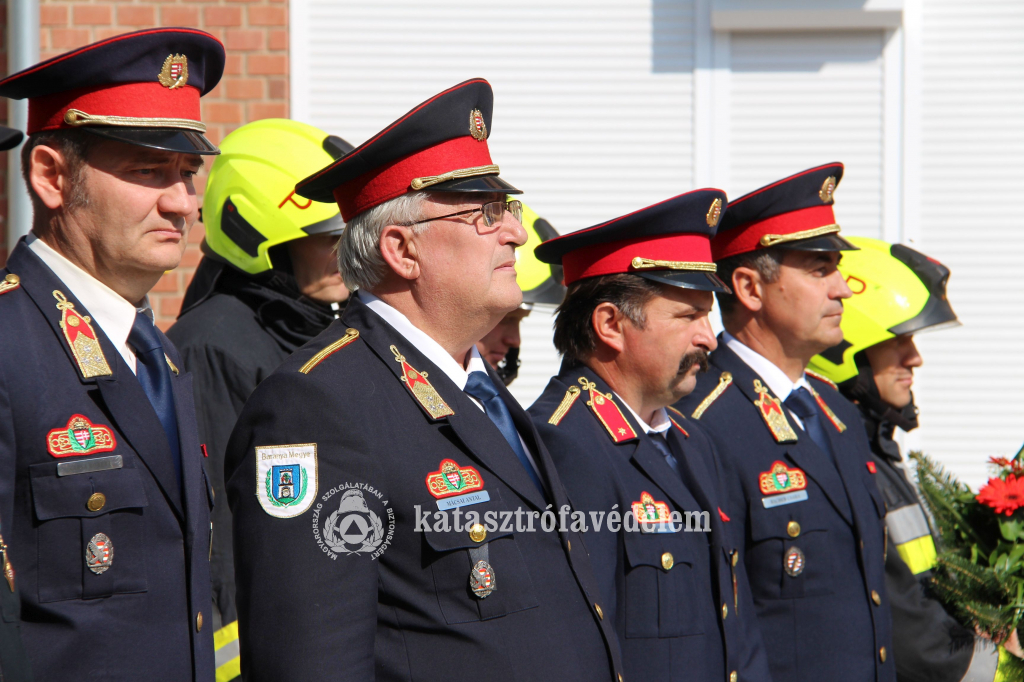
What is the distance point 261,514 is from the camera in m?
1.93

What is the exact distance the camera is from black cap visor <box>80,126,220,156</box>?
218 centimetres

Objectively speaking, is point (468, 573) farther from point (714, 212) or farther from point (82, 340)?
point (714, 212)

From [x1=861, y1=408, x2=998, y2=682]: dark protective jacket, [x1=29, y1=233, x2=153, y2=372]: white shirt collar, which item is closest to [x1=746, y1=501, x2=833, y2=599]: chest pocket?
[x1=861, y1=408, x2=998, y2=682]: dark protective jacket

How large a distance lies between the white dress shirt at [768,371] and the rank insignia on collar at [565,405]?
947mm

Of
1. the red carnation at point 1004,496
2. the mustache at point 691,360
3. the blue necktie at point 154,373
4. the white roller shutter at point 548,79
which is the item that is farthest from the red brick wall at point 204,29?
the red carnation at point 1004,496

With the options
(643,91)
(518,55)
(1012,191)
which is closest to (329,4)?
(518,55)

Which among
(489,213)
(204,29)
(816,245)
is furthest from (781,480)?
(204,29)

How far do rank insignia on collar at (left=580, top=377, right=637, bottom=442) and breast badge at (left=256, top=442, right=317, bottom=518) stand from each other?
119 cm

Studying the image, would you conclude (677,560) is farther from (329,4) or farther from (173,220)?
(329,4)

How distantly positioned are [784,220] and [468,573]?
93.1 inches

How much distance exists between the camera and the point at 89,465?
1951mm

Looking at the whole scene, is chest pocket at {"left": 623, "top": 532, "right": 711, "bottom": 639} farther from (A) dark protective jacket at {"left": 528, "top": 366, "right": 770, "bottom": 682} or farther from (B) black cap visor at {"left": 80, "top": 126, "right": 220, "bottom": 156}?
(B) black cap visor at {"left": 80, "top": 126, "right": 220, "bottom": 156}

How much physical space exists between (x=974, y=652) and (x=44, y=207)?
132 inches

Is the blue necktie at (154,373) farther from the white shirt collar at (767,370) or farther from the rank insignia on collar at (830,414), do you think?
the rank insignia on collar at (830,414)
